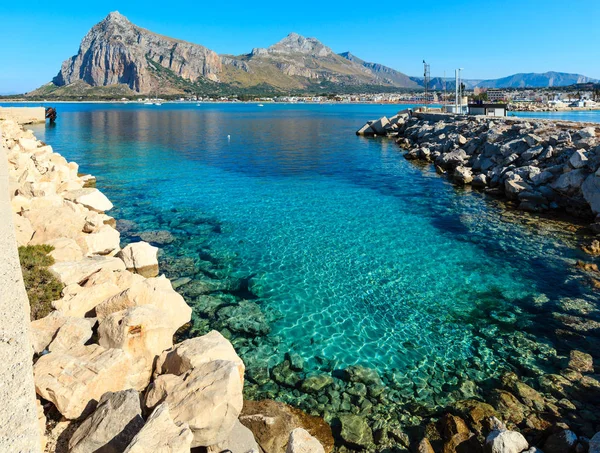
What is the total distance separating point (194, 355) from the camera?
7.14 meters

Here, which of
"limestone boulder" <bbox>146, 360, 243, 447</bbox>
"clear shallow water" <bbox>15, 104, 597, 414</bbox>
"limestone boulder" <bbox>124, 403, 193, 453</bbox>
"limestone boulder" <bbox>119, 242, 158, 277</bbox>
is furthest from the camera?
"limestone boulder" <bbox>119, 242, 158, 277</bbox>

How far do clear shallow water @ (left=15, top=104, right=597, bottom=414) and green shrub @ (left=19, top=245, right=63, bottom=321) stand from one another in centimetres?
363

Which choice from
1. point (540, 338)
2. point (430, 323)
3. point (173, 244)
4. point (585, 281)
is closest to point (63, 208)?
point (173, 244)

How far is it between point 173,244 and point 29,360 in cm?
1059

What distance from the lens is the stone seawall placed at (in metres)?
4.23

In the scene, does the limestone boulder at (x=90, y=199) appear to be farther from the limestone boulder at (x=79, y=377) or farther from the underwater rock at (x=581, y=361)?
the underwater rock at (x=581, y=361)

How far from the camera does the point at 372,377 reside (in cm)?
856

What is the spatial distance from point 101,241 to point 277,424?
31.1 feet

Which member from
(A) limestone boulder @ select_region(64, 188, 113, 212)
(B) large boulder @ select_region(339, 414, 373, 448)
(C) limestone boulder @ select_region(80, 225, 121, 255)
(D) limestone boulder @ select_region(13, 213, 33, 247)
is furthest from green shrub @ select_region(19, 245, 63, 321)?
(A) limestone boulder @ select_region(64, 188, 113, 212)

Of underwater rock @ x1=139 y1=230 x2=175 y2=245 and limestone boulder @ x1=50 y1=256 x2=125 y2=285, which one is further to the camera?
underwater rock @ x1=139 y1=230 x2=175 y2=245

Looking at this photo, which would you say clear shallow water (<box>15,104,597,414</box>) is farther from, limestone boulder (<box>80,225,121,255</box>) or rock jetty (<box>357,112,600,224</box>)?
rock jetty (<box>357,112,600,224</box>)

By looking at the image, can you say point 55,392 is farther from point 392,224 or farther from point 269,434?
point 392,224

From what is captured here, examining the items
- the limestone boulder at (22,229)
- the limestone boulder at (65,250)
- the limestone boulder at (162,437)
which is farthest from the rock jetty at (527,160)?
the limestone boulder at (22,229)

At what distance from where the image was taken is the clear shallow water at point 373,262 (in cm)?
958
